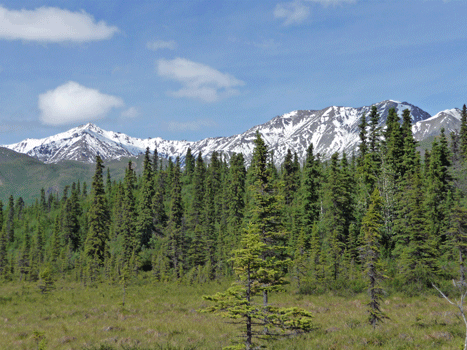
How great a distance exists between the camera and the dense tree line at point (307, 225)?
22969 millimetres

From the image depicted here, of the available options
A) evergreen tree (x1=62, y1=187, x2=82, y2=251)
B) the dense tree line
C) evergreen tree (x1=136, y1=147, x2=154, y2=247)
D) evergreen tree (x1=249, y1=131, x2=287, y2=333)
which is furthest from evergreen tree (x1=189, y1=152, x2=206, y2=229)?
evergreen tree (x1=249, y1=131, x2=287, y2=333)

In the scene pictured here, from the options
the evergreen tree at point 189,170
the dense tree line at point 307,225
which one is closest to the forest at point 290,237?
the dense tree line at point 307,225

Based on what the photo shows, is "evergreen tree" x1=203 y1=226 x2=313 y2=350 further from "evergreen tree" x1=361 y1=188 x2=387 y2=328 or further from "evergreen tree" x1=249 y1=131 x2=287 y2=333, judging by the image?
"evergreen tree" x1=361 y1=188 x2=387 y2=328

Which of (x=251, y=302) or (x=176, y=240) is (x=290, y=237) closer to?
(x=176, y=240)

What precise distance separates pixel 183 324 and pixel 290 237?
3832 centimetres

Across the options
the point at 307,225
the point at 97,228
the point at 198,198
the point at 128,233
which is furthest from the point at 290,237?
the point at 97,228

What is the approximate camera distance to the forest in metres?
16.7

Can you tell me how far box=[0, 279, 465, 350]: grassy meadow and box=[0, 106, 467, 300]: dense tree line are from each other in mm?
2895

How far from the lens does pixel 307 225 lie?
192 feet

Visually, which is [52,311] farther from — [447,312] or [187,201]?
[187,201]

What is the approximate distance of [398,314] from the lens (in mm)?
25906

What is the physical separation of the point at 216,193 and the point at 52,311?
6377cm

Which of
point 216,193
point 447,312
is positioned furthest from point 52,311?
point 216,193

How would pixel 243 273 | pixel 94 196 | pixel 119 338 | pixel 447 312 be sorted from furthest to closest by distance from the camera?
pixel 94 196
pixel 447 312
pixel 119 338
pixel 243 273
